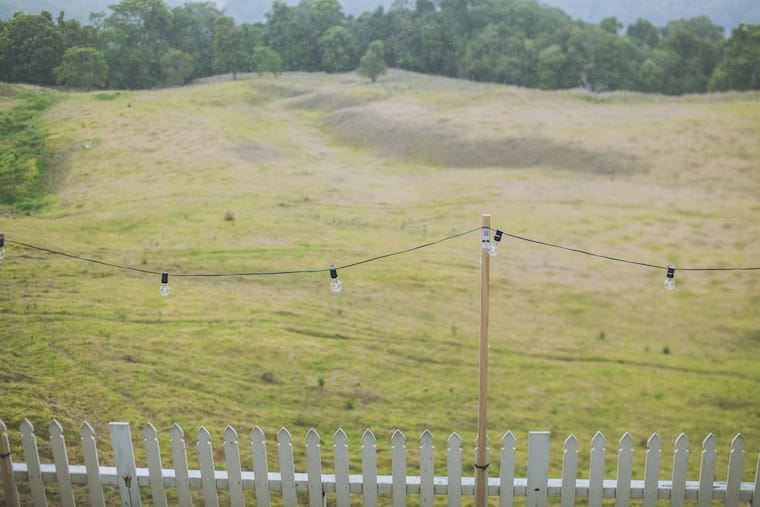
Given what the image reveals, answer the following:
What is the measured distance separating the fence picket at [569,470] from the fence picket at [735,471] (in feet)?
3.20

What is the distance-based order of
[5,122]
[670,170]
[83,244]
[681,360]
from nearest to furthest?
[681,360], [83,244], [5,122], [670,170]

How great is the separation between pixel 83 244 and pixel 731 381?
404 inches

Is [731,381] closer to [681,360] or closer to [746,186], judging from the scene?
[681,360]

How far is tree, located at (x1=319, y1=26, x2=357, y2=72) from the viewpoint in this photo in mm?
36938

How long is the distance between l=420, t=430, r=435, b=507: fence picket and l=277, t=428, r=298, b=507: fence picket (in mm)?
821

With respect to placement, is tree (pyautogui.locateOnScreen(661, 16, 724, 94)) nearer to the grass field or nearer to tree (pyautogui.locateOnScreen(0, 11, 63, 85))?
the grass field

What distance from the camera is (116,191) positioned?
45.7ft

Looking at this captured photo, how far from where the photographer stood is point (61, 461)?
14.2ft

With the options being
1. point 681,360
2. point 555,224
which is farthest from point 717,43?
point 681,360

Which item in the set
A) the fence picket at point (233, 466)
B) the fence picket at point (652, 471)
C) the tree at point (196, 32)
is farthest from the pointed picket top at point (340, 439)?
the tree at point (196, 32)

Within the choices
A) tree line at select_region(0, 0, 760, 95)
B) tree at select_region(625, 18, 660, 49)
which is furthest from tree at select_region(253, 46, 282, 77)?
tree at select_region(625, 18, 660, 49)

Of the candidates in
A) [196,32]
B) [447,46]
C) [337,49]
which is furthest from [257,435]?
[447,46]

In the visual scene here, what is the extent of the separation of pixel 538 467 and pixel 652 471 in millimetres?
708

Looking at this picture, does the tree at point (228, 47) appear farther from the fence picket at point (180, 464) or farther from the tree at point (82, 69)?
the fence picket at point (180, 464)
